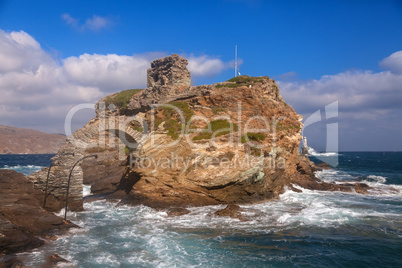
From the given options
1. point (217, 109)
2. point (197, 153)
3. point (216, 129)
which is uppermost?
point (217, 109)

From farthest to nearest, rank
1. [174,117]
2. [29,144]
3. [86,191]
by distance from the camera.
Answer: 1. [29,144]
2. [86,191]
3. [174,117]

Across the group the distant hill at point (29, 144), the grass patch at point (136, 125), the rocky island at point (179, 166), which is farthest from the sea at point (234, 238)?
the distant hill at point (29, 144)

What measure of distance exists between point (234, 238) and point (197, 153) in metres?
7.54

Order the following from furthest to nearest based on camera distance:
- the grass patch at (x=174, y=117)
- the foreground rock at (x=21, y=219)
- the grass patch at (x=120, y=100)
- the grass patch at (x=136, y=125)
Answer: the grass patch at (x=120, y=100)
the grass patch at (x=136, y=125)
the grass patch at (x=174, y=117)
the foreground rock at (x=21, y=219)

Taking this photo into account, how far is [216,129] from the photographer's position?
19719 millimetres

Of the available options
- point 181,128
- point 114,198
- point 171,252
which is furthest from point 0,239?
point 181,128

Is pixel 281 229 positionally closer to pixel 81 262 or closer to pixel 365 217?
pixel 365 217

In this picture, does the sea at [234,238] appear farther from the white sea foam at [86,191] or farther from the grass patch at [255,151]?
the white sea foam at [86,191]

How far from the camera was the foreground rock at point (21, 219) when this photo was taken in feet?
30.2

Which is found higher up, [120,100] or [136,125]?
[120,100]

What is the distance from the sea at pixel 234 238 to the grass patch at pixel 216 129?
524 cm

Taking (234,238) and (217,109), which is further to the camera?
(217,109)

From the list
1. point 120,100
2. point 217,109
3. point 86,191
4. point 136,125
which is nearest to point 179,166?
point 217,109

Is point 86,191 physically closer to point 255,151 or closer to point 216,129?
point 216,129
